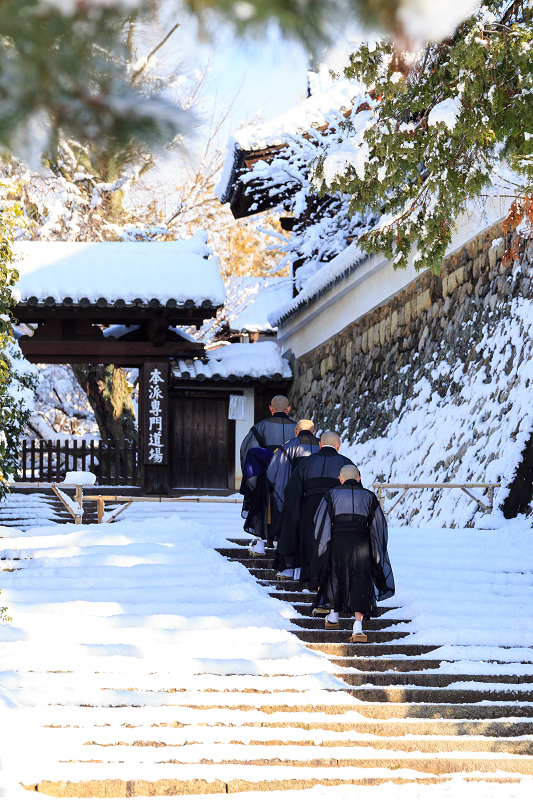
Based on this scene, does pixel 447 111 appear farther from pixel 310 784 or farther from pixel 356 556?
pixel 310 784

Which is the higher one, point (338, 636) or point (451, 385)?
point (451, 385)

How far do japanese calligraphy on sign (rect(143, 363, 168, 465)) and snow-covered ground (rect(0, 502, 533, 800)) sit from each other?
5.02m

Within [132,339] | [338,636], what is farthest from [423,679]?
[132,339]

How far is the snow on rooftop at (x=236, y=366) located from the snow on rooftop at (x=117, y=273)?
2.05 metres

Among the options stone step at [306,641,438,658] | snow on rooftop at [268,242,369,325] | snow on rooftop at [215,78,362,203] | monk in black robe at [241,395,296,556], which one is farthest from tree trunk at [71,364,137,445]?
stone step at [306,641,438,658]

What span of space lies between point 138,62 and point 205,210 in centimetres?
2092

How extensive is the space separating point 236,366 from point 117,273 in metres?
3.08

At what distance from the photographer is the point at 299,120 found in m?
16.2

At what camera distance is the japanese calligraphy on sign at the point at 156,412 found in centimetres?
1527

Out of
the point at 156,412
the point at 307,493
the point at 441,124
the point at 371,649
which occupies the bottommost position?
the point at 371,649

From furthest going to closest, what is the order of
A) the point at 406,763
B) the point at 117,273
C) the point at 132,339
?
1. the point at 132,339
2. the point at 117,273
3. the point at 406,763

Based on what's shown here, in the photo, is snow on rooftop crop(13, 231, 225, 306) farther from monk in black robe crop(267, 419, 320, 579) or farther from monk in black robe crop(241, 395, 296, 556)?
monk in black robe crop(267, 419, 320, 579)

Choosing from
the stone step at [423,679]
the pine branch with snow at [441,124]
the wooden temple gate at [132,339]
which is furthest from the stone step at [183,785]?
the wooden temple gate at [132,339]

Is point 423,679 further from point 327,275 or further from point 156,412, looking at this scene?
point 327,275
